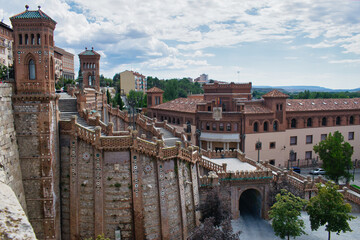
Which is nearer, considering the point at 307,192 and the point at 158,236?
the point at 158,236

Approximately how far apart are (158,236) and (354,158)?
150 feet

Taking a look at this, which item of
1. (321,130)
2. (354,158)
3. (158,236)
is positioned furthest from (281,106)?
(158,236)

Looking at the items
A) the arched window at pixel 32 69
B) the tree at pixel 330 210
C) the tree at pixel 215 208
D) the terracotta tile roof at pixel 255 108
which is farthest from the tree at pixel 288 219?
the terracotta tile roof at pixel 255 108

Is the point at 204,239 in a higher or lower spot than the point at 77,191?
lower

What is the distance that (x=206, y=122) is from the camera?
50375mm

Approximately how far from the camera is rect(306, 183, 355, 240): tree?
2403 centimetres

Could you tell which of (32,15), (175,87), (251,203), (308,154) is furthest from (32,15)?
(175,87)

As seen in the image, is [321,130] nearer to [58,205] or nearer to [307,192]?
[307,192]

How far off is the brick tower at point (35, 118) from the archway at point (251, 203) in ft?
63.7

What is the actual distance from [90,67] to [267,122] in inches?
1160

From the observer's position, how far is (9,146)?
813 inches

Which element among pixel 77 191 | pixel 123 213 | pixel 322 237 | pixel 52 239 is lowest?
pixel 322 237

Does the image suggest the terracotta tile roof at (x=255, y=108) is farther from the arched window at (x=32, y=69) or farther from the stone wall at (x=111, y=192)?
the arched window at (x=32, y=69)

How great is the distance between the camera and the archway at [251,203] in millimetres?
31638
